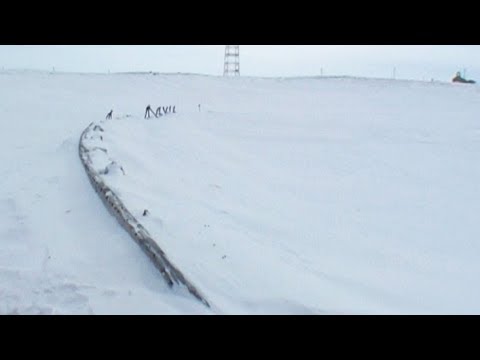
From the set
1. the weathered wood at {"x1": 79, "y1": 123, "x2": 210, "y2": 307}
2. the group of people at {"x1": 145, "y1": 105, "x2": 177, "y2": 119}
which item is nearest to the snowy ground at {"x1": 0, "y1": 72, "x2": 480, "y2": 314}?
the weathered wood at {"x1": 79, "y1": 123, "x2": 210, "y2": 307}

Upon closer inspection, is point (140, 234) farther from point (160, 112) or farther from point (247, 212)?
point (160, 112)

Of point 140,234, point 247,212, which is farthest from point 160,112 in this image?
point 140,234

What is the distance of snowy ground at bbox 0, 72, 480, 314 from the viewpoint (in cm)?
342

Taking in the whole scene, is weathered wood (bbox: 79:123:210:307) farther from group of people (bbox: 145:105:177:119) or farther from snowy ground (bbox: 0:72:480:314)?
group of people (bbox: 145:105:177:119)

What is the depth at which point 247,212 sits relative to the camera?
5.62m

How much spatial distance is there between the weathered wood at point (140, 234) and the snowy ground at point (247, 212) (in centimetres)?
8

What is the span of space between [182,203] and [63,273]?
1.98 m

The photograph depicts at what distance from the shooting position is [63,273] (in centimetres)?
346

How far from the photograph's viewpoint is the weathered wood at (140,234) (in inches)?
129

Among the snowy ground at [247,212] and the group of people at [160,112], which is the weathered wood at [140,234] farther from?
the group of people at [160,112]

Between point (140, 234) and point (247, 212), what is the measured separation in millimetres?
2004

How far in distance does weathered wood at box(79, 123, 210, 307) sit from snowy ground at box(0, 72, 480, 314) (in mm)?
81
